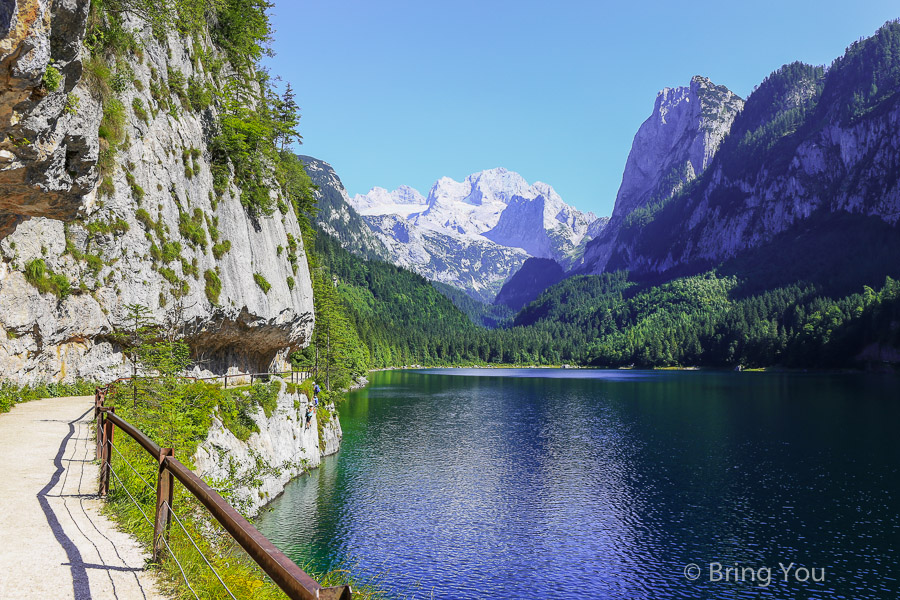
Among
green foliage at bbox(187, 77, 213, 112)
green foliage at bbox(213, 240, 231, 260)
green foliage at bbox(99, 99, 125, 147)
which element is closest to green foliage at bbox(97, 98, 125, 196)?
green foliage at bbox(99, 99, 125, 147)

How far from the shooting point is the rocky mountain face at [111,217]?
1100 centimetres

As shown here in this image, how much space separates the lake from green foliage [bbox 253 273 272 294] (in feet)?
52.4

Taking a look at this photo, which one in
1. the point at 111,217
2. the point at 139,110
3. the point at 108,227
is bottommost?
the point at 108,227

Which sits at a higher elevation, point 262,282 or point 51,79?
point 51,79

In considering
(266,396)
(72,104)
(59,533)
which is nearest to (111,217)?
(266,396)

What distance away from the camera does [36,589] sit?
26.3 ft

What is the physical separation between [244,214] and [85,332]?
1805 cm

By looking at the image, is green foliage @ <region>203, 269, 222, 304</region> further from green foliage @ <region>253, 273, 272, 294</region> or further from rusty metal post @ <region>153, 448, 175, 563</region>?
rusty metal post @ <region>153, 448, 175, 563</region>

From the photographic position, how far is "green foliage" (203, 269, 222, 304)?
38625 mm

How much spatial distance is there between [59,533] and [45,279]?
22902mm

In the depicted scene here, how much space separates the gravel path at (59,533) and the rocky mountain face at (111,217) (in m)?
6.75

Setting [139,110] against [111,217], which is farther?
[139,110]

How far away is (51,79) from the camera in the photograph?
1065 centimetres

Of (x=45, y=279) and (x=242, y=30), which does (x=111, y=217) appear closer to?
(x=45, y=279)
